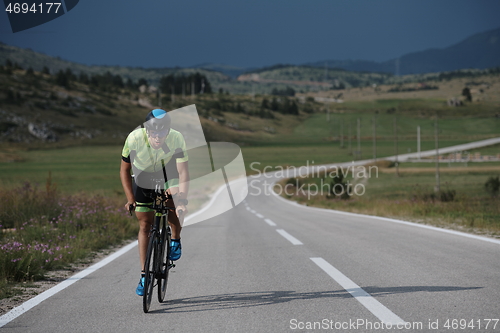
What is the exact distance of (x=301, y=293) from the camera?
18.0 ft

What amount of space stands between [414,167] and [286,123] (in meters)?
103

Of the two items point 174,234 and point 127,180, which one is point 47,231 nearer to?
point 174,234

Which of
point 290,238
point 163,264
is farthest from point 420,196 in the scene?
point 163,264

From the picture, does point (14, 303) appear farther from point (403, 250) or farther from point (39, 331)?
point (403, 250)

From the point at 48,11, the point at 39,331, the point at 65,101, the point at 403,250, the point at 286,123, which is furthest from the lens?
the point at 286,123

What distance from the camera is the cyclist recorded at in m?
5.13

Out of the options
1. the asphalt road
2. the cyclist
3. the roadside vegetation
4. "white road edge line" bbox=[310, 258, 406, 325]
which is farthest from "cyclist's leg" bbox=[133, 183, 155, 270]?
"white road edge line" bbox=[310, 258, 406, 325]

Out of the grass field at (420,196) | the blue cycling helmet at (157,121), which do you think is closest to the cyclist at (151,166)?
the blue cycling helmet at (157,121)

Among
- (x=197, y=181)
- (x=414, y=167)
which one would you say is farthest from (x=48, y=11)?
(x=414, y=167)

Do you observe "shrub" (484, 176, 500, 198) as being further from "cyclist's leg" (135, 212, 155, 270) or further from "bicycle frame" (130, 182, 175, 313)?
"cyclist's leg" (135, 212, 155, 270)

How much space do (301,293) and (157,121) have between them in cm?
240

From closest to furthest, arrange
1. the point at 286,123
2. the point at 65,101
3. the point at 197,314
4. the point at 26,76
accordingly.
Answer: the point at 197,314, the point at 65,101, the point at 26,76, the point at 286,123

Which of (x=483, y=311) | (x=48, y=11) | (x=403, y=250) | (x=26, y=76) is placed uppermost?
(x=26, y=76)

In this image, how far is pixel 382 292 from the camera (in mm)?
5410
